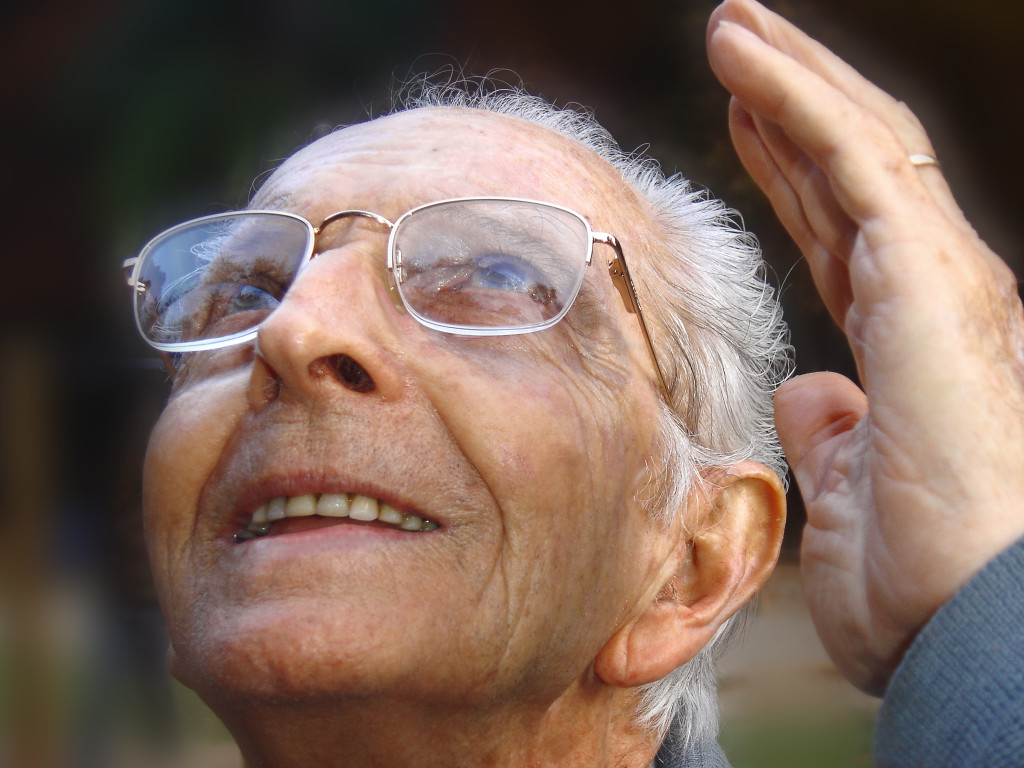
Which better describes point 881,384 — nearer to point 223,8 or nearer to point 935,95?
point 935,95

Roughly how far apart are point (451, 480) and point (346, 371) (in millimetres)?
216

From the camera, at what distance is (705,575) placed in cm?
147

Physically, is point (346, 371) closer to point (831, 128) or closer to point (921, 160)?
point (831, 128)

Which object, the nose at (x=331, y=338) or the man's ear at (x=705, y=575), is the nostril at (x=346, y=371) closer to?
the nose at (x=331, y=338)

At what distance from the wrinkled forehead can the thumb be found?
1.49ft

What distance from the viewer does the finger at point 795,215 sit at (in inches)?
48.1

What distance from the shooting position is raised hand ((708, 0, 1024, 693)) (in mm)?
979

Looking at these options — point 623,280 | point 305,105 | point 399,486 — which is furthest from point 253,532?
point 305,105

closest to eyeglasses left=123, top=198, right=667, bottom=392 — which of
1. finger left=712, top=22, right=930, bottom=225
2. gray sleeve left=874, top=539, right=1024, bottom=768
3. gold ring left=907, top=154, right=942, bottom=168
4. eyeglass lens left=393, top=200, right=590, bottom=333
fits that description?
eyeglass lens left=393, top=200, right=590, bottom=333

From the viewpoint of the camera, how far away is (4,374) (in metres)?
3.20

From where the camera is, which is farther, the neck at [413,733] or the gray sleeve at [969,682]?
the neck at [413,733]

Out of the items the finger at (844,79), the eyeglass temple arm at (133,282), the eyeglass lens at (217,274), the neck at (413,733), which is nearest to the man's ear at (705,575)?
the neck at (413,733)

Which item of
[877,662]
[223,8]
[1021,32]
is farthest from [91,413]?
[1021,32]

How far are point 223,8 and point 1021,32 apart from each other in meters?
2.60
